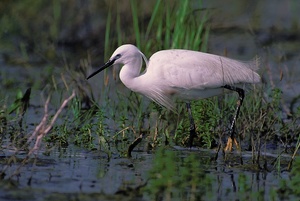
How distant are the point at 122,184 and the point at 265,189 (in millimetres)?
999

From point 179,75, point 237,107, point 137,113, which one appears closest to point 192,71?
point 179,75

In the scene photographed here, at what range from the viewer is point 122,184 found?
6312 mm

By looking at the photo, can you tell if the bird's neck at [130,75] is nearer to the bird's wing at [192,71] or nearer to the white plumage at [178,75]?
the white plumage at [178,75]

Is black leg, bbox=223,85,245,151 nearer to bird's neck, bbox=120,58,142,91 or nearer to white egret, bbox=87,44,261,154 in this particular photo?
white egret, bbox=87,44,261,154

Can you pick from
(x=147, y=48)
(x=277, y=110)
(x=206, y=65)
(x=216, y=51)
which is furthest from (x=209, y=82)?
(x=216, y=51)

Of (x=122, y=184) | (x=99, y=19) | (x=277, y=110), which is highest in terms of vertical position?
(x=99, y=19)

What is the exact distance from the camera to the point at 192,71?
8.24 metres

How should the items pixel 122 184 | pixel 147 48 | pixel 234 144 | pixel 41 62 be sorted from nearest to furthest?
pixel 122 184 < pixel 234 144 < pixel 147 48 < pixel 41 62

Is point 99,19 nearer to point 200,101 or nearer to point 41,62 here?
point 41,62

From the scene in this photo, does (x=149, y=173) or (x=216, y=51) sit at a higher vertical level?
(x=216, y=51)

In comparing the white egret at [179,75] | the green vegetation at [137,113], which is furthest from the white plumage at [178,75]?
the green vegetation at [137,113]

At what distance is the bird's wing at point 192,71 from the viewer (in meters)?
8.21

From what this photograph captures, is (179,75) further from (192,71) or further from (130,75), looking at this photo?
(130,75)

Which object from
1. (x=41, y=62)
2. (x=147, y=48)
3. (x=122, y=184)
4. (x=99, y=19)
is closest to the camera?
(x=122, y=184)
